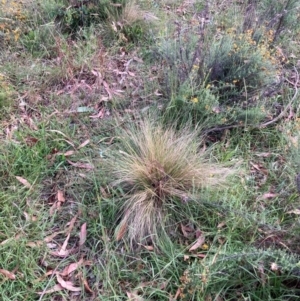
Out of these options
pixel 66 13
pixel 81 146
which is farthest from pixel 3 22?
pixel 81 146

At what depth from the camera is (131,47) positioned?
3.84 meters

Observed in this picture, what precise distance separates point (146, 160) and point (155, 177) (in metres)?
Answer: 0.13

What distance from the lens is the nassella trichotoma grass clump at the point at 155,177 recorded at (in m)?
2.30

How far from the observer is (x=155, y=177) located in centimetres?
244

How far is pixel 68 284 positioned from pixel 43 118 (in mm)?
1379

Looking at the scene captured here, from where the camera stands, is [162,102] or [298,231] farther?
[162,102]

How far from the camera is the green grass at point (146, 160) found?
7.00ft

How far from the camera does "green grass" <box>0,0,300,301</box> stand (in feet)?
7.00

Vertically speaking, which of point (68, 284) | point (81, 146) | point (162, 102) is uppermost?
point (162, 102)

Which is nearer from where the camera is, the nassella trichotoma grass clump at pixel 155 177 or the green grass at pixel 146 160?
the green grass at pixel 146 160

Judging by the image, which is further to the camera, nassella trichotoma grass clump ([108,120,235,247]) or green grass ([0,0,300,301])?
nassella trichotoma grass clump ([108,120,235,247])

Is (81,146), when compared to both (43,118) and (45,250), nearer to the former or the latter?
(43,118)

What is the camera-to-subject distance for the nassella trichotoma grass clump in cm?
230

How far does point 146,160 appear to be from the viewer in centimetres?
249
